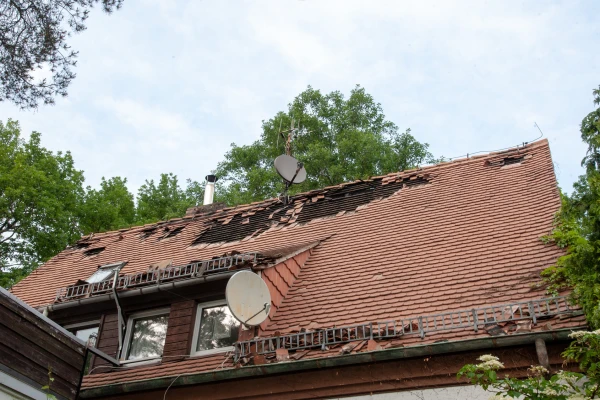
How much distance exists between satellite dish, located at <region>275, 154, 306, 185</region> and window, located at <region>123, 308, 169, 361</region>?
16.0 ft

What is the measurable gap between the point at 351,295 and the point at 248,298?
1.57m

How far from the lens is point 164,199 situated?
86.9ft

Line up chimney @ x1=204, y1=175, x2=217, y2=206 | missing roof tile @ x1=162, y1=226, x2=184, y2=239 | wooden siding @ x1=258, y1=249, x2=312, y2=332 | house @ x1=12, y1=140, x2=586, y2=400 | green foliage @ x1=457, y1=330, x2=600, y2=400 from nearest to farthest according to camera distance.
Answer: green foliage @ x1=457, y1=330, x2=600, y2=400, house @ x1=12, y1=140, x2=586, y2=400, wooden siding @ x1=258, y1=249, x2=312, y2=332, missing roof tile @ x1=162, y1=226, x2=184, y2=239, chimney @ x1=204, y1=175, x2=217, y2=206

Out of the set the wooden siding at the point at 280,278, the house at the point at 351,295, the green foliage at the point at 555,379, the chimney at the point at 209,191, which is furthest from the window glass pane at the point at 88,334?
the green foliage at the point at 555,379

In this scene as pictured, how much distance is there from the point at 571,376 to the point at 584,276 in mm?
1392

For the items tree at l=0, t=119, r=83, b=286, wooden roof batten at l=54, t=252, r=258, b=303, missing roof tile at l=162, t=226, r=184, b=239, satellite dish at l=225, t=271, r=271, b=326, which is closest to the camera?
satellite dish at l=225, t=271, r=271, b=326

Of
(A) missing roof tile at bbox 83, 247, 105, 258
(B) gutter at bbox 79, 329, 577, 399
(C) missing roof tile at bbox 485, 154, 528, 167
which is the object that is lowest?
(B) gutter at bbox 79, 329, 577, 399

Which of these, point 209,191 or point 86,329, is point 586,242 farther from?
point 209,191

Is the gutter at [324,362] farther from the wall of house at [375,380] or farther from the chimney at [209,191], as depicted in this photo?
the chimney at [209,191]

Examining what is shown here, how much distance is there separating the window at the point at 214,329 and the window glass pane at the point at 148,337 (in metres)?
0.63

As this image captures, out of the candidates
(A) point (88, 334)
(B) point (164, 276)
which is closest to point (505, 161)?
(B) point (164, 276)

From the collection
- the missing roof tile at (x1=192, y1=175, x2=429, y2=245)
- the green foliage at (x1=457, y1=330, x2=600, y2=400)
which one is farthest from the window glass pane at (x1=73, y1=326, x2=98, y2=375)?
the green foliage at (x1=457, y1=330, x2=600, y2=400)

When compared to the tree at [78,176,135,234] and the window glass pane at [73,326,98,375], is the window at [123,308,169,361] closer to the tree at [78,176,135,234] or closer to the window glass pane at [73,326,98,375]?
the window glass pane at [73,326,98,375]

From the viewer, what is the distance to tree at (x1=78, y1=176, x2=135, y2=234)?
79.4 feet
